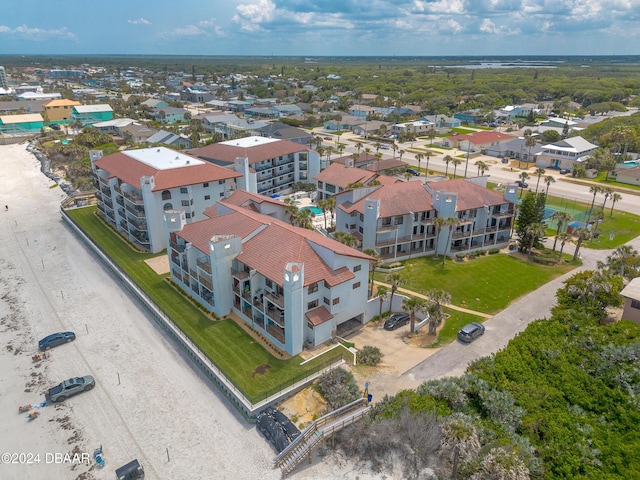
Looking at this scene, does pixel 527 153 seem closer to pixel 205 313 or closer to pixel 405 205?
pixel 405 205

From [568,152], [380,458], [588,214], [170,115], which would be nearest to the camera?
[380,458]

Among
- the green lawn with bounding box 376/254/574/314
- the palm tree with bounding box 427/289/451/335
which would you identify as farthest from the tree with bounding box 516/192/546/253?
the palm tree with bounding box 427/289/451/335

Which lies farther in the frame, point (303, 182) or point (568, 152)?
point (568, 152)

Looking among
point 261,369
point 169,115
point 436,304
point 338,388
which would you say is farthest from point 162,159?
point 169,115

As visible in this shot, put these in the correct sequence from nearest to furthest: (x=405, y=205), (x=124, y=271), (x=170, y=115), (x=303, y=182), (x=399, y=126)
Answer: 1. (x=124, y=271)
2. (x=405, y=205)
3. (x=303, y=182)
4. (x=399, y=126)
5. (x=170, y=115)

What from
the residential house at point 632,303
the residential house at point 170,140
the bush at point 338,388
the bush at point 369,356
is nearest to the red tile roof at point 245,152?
the residential house at point 170,140

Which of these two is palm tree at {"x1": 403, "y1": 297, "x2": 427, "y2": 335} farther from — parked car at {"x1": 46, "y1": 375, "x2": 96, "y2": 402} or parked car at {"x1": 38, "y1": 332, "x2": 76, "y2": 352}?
parked car at {"x1": 38, "y1": 332, "x2": 76, "y2": 352}

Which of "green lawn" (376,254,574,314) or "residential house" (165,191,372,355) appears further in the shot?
"green lawn" (376,254,574,314)

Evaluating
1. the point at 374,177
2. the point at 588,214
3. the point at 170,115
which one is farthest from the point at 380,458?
the point at 170,115
